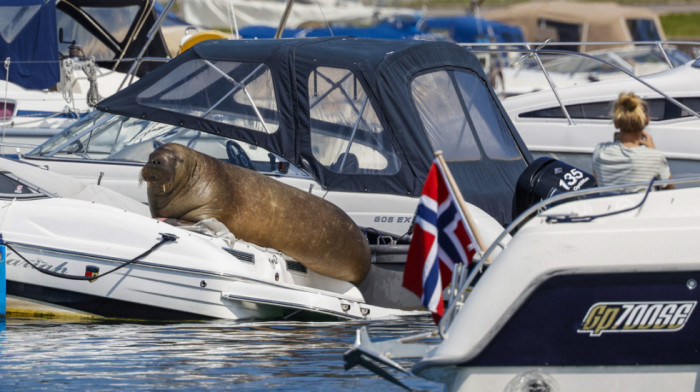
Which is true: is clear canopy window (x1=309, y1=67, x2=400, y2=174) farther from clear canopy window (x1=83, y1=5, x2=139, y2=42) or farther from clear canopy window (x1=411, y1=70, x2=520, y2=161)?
clear canopy window (x1=83, y1=5, x2=139, y2=42)

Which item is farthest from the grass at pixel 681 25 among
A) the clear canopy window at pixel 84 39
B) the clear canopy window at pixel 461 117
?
the clear canopy window at pixel 461 117

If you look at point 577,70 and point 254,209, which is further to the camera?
point 577,70

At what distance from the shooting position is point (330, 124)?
1005 centimetres

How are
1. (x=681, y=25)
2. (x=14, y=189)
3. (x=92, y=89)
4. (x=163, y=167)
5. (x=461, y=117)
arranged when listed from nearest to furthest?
(x=163, y=167)
(x=14, y=189)
(x=461, y=117)
(x=92, y=89)
(x=681, y=25)

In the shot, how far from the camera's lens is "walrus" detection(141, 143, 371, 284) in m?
8.66

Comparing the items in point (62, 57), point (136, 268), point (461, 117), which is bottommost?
point (136, 268)

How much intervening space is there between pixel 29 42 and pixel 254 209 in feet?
22.1

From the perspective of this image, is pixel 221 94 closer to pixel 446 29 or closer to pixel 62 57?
pixel 62 57

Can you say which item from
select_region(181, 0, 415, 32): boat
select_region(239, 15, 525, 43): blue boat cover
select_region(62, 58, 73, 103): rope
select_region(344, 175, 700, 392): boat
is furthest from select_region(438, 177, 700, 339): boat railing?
select_region(181, 0, 415, 32): boat

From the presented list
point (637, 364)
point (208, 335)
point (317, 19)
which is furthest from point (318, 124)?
point (317, 19)

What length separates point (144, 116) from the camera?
1048 cm

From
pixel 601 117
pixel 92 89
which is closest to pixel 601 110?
pixel 601 117

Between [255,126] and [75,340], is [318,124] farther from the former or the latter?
[75,340]

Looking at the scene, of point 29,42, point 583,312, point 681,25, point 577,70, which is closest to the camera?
point 583,312
